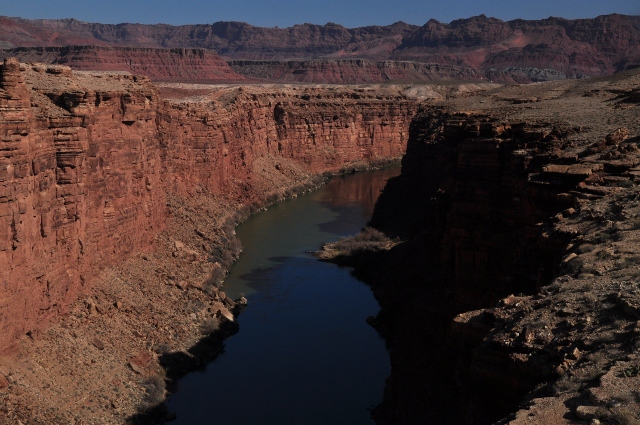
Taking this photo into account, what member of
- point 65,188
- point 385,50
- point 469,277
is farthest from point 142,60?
point 469,277

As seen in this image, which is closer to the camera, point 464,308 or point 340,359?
point 464,308

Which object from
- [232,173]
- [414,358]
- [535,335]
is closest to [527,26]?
[232,173]

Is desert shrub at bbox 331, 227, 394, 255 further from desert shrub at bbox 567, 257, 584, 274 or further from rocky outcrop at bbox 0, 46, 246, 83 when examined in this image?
rocky outcrop at bbox 0, 46, 246, 83

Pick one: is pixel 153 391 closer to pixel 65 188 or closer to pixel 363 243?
pixel 65 188

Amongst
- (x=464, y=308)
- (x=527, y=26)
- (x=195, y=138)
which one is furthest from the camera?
(x=527, y=26)

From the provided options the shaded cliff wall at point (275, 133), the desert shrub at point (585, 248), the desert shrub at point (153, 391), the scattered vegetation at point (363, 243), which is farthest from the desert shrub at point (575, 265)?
the shaded cliff wall at point (275, 133)

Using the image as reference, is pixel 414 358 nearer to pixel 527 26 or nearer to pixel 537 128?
pixel 537 128
